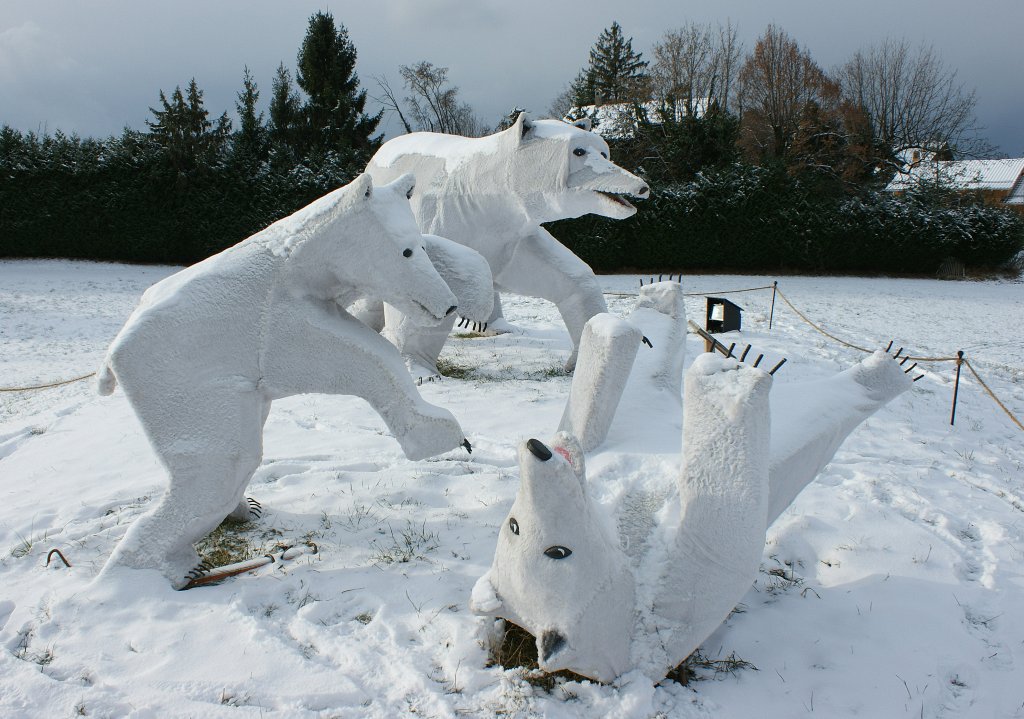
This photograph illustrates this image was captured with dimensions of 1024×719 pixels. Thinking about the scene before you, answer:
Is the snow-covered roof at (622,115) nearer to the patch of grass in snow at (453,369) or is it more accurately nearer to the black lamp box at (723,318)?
the black lamp box at (723,318)

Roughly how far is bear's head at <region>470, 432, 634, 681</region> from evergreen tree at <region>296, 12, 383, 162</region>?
619 inches

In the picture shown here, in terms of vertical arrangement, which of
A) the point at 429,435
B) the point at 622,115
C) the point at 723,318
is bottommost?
the point at 429,435

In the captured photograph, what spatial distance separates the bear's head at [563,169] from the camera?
4.77 meters

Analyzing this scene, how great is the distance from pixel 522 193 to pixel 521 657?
3504 mm

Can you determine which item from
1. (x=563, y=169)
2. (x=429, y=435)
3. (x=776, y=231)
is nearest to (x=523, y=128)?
(x=563, y=169)

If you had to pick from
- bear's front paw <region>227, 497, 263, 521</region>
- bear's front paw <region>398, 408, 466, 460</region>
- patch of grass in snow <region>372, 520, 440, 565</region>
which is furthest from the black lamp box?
bear's front paw <region>227, 497, 263, 521</region>

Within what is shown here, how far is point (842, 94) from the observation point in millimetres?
21438

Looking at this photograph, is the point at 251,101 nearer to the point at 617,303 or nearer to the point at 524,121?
the point at 617,303

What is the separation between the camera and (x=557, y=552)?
1998 mm

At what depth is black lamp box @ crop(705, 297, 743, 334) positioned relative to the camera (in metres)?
7.00

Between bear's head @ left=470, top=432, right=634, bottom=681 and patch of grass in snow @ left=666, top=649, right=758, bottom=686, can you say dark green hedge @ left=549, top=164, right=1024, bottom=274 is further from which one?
bear's head @ left=470, top=432, right=634, bottom=681

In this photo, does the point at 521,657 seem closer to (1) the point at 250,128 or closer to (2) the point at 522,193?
(2) the point at 522,193

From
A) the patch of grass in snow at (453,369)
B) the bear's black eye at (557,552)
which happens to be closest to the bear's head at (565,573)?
the bear's black eye at (557,552)

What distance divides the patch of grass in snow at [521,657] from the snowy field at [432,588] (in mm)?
22
